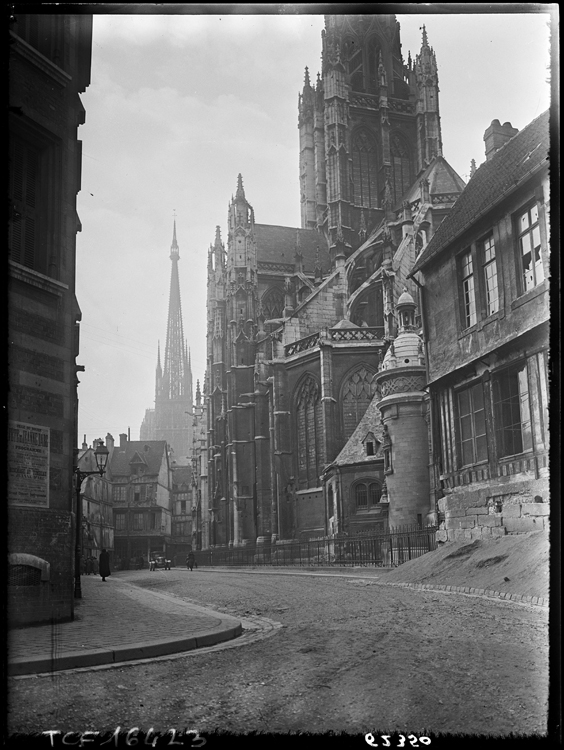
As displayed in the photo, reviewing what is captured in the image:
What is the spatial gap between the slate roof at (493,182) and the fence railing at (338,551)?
8.60 metres

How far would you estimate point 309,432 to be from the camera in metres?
46.7

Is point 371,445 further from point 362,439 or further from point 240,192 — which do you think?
point 240,192

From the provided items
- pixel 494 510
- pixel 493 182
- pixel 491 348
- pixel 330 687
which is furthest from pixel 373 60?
pixel 330 687

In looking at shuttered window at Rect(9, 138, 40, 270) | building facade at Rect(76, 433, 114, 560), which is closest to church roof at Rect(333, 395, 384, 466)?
building facade at Rect(76, 433, 114, 560)

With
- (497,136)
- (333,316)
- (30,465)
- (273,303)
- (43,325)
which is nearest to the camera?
(30,465)

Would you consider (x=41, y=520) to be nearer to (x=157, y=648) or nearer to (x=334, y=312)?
(x=157, y=648)

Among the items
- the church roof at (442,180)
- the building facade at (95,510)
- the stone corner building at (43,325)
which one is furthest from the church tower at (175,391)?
the stone corner building at (43,325)

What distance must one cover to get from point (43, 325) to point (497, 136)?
14.6m

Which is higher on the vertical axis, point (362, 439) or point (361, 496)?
point (362, 439)

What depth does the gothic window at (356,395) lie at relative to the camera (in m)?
44.5

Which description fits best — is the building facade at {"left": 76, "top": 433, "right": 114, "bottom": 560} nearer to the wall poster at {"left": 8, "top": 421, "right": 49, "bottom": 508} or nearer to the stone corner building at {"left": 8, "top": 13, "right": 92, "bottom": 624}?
the stone corner building at {"left": 8, "top": 13, "right": 92, "bottom": 624}

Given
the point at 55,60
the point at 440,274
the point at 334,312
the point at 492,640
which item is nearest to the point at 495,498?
the point at 440,274

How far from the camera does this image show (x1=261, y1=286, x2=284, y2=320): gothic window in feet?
197

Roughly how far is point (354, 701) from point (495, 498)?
11758 millimetres
